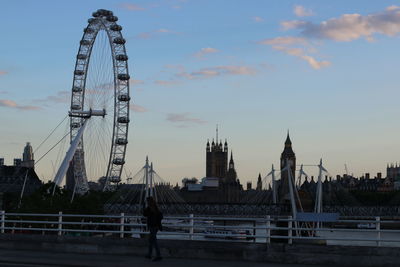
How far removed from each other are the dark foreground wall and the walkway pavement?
585 millimetres

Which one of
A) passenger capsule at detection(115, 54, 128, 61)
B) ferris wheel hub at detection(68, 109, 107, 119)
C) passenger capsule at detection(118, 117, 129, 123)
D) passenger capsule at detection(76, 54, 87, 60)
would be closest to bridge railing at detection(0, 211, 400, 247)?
ferris wheel hub at detection(68, 109, 107, 119)

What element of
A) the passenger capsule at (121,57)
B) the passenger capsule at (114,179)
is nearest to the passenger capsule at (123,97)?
the passenger capsule at (121,57)

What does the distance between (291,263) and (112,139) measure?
2656 inches

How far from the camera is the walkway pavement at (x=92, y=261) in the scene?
816 inches

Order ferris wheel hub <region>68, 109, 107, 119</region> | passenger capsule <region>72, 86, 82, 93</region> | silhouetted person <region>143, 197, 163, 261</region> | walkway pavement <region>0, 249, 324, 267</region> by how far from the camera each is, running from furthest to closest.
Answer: passenger capsule <region>72, 86, 82, 93</region> < ferris wheel hub <region>68, 109, 107, 119</region> < silhouetted person <region>143, 197, 163, 261</region> < walkway pavement <region>0, 249, 324, 267</region>

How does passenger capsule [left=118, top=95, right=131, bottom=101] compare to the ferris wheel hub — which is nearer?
the ferris wheel hub

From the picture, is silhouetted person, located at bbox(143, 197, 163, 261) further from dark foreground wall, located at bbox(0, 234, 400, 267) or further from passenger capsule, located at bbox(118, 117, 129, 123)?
passenger capsule, located at bbox(118, 117, 129, 123)

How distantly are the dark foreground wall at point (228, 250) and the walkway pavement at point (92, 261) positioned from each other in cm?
58

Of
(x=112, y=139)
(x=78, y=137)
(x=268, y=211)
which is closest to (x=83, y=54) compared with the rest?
(x=112, y=139)

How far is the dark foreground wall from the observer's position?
2119 centimetres

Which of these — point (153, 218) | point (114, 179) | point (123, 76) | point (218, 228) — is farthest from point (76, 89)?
point (153, 218)

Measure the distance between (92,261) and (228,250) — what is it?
172 inches

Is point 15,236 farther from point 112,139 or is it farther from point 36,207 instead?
point 112,139

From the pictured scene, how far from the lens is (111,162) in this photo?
88.6m
